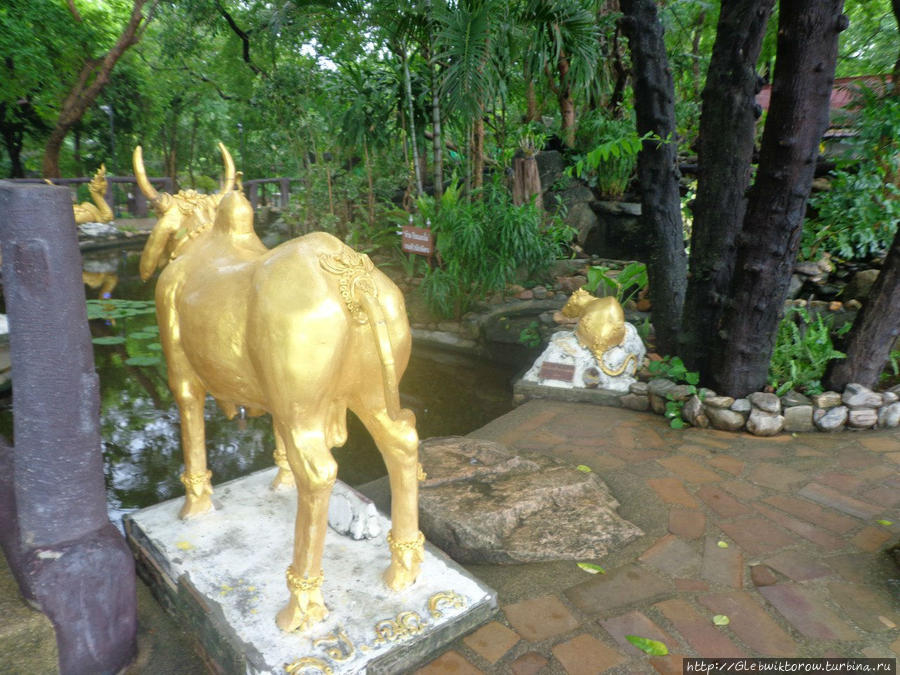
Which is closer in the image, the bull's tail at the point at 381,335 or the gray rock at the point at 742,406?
the bull's tail at the point at 381,335

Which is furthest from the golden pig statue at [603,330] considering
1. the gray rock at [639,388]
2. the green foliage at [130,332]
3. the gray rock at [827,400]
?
the green foliage at [130,332]

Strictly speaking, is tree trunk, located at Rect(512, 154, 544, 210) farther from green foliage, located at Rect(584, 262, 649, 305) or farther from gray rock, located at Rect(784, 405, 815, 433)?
gray rock, located at Rect(784, 405, 815, 433)

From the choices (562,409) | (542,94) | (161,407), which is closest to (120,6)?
(542,94)

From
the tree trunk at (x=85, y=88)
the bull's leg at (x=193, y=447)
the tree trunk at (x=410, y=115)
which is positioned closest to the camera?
the bull's leg at (x=193, y=447)

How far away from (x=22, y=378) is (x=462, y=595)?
157 centimetres

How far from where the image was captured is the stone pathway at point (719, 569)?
6.67 ft

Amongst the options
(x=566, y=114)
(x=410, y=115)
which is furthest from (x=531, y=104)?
(x=410, y=115)

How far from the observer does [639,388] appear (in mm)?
4340

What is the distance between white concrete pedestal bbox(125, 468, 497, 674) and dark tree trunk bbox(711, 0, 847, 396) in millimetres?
2695

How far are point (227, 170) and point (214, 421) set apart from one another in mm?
2455

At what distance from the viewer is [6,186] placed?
1.58 metres

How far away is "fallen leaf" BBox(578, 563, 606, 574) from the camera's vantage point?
2.44 metres

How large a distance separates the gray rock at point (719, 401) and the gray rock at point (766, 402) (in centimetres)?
14

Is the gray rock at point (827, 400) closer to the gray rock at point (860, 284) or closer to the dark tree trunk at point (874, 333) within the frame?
the dark tree trunk at point (874, 333)
